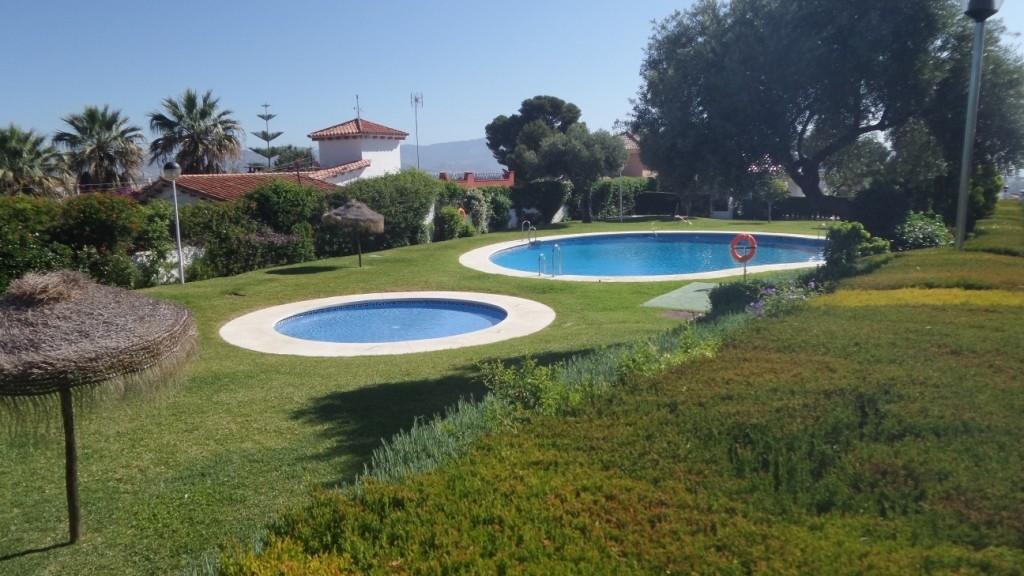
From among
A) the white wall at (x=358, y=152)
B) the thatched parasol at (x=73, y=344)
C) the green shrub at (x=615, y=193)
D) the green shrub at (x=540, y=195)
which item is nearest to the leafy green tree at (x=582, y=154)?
the green shrub at (x=540, y=195)

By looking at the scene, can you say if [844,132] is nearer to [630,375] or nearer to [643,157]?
[643,157]

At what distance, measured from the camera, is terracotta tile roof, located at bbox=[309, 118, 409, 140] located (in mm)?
39344

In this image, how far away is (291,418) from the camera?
29.2 feet

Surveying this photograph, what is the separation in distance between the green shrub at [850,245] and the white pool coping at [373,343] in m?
6.24

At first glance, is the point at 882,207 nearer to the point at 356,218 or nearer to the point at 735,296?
the point at 735,296

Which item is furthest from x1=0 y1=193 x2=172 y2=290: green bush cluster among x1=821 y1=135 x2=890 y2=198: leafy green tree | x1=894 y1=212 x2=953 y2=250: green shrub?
x1=894 y1=212 x2=953 y2=250: green shrub

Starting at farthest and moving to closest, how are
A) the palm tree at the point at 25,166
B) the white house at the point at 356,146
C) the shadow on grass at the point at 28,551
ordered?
the white house at the point at 356,146
the palm tree at the point at 25,166
the shadow on grass at the point at 28,551

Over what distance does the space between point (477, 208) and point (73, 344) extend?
29.2 m

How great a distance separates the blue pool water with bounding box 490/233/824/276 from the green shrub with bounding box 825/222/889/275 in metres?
9.65

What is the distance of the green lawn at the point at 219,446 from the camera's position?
19.1 feet

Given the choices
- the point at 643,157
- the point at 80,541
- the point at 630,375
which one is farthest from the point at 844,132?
the point at 80,541

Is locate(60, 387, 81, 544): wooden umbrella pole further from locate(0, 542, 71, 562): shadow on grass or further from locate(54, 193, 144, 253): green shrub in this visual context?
locate(54, 193, 144, 253): green shrub

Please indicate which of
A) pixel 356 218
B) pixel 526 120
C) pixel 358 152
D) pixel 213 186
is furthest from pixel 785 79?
pixel 526 120

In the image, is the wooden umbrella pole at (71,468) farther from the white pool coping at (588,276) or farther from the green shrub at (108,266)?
the white pool coping at (588,276)
